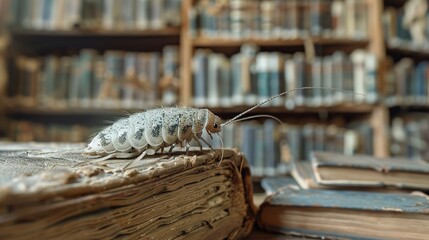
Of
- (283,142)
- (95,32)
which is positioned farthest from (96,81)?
(283,142)

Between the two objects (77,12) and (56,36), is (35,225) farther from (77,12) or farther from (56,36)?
(56,36)

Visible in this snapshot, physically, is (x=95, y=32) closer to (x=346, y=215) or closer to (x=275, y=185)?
(x=275, y=185)

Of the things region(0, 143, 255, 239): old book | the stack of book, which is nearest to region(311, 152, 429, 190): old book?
the stack of book

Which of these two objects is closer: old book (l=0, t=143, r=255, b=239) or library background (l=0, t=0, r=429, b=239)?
old book (l=0, t=143, r=255, b=239)

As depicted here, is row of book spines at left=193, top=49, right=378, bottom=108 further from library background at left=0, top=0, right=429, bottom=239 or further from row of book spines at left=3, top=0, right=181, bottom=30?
row of book spines at left=3, top=0, right=181, bottom=30

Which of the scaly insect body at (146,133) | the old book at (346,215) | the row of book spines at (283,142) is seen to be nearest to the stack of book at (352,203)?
the old book at (346,215)

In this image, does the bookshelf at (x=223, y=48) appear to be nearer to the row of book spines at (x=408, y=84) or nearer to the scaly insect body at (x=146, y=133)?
the row of book spines at (x=408, y=84)

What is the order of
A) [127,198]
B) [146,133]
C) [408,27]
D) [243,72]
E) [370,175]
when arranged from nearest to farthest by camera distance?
[127,198], [146,133], [370,175], [243,72], [408,27]
